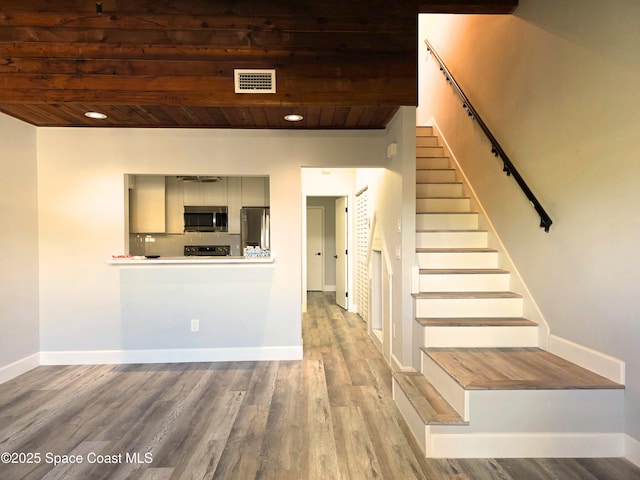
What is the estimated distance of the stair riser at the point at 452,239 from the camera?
10.4 feet

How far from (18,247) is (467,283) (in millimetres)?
4104

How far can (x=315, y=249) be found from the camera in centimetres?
820

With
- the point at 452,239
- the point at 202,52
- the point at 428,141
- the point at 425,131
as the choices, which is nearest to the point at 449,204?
the point at 452,239

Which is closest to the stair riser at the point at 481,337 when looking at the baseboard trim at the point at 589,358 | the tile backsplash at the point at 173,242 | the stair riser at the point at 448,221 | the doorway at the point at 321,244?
the baseboard trim at the point at 589,358

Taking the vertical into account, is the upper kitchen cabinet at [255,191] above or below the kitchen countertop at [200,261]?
above

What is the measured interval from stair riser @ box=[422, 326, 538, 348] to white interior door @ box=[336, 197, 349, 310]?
10.8 ft

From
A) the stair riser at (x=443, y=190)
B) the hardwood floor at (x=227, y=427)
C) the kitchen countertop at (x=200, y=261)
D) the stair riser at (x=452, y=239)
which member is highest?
the stair riser at (x=443, y=190)

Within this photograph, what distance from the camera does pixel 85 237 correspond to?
3.29m

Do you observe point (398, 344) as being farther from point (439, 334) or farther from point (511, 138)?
point (511, 138)

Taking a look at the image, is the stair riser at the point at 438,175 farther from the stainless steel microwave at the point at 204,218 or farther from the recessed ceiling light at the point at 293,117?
the stainless steel microwave at the point at 204,218

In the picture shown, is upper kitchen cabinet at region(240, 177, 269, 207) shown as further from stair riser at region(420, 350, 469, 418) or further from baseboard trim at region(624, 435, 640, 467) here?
baseboard trim at region(624, 435, 640, 467)

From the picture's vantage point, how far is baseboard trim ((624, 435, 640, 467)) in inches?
70.8

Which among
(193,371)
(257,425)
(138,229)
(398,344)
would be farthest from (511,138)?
(138,229)

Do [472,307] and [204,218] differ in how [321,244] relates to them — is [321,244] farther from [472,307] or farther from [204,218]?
[472,307]
